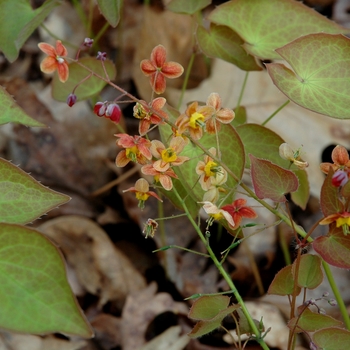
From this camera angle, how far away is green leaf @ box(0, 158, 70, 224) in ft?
2.84

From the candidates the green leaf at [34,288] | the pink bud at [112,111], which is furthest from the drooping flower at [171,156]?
the green leaf at [34,288]

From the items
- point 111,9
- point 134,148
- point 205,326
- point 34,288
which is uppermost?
point 111,9

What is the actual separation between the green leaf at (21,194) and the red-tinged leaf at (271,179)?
33 cm

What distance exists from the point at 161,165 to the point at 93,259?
764mm

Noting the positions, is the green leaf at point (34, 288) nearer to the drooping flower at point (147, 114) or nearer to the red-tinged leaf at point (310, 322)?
the drooping flower at point (147, 114)

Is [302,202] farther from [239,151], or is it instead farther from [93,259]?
[93,259]

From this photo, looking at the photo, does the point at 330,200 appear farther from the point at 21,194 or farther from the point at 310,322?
the point at 21,194

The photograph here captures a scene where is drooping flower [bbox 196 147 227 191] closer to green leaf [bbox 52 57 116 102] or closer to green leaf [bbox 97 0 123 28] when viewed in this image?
green leaf [bbox 97 0 123 28]

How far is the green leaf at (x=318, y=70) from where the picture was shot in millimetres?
969

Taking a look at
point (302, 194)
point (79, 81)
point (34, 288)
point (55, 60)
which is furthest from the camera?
point (79, 81)

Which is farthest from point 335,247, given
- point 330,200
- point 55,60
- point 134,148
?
point 55,60

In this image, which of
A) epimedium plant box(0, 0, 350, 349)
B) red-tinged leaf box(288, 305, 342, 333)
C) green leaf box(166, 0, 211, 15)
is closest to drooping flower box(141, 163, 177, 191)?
epimedium plant box(0, 0, 350, 349)

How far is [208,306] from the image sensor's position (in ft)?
2.97

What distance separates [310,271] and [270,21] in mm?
641
